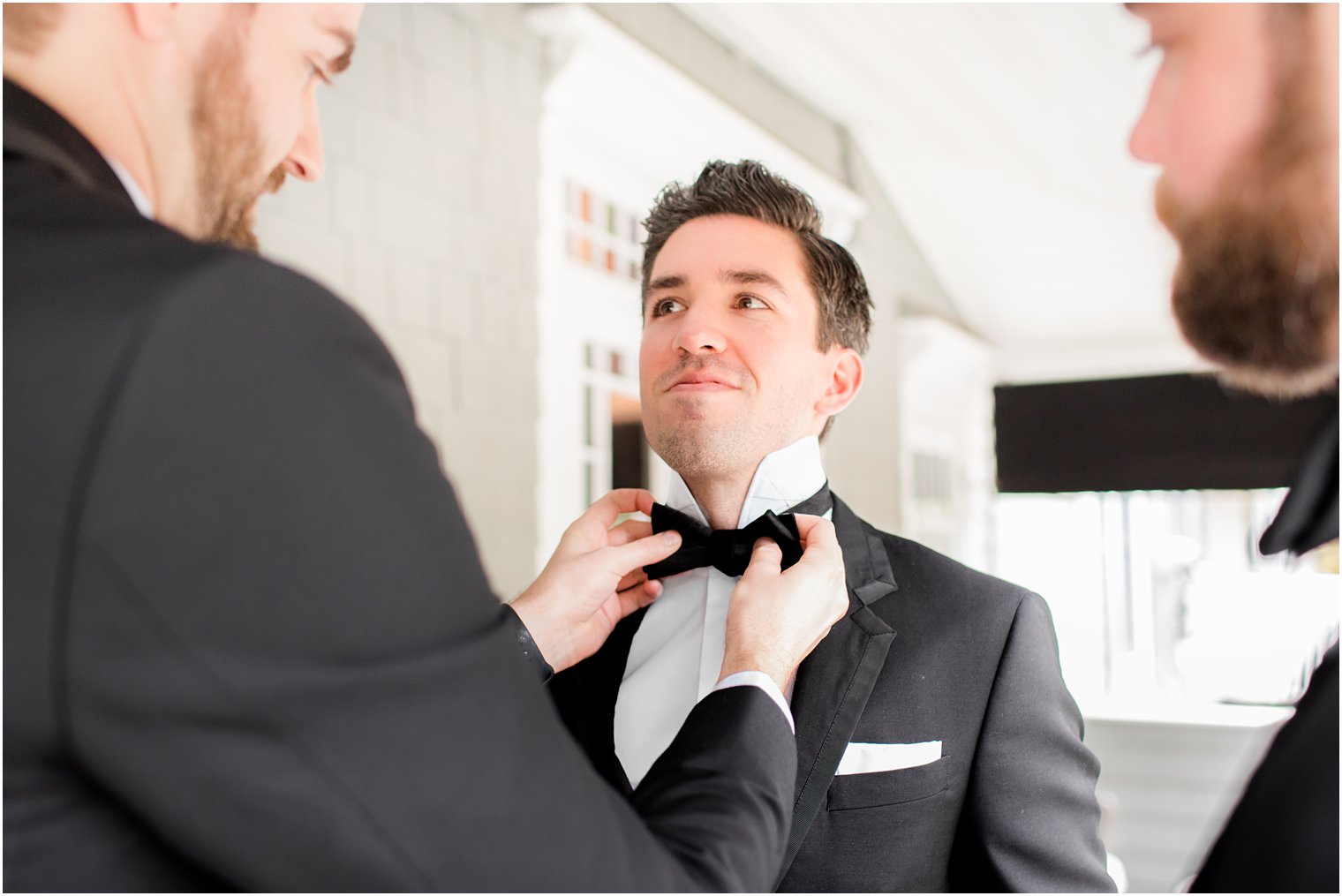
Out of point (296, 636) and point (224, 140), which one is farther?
point (224, 140)

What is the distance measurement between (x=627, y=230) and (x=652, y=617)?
93.6 inches

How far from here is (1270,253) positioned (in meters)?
0.64

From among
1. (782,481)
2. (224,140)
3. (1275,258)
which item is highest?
(224,140)

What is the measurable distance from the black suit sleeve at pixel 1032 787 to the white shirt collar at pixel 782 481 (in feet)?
1.06

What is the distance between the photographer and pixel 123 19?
703 millimetres

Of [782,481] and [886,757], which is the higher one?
[782,481]

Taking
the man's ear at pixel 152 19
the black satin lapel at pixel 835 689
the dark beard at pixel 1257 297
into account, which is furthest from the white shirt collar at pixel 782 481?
the man's ear at pixel 152 19

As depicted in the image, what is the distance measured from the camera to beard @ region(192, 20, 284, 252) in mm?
734

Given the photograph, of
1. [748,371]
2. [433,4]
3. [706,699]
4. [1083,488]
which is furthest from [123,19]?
[1083,488]

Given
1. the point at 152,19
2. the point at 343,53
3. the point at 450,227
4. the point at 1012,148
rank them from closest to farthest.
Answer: the point at 152,19, the point at 343,53, the point at 450,227, the point at 1012,148

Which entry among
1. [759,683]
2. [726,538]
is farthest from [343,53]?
[726,538]

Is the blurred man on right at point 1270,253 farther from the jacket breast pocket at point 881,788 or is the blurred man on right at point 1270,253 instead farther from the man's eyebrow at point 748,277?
the man's eyebrow at point 748,277

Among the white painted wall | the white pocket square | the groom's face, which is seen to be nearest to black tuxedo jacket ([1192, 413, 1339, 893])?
the white pocket square

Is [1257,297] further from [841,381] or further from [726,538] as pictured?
[841,381]
